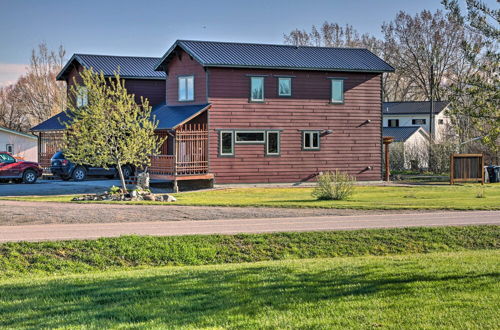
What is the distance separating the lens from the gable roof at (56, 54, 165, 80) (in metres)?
44.9

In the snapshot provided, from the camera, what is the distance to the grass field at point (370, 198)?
26875 mm

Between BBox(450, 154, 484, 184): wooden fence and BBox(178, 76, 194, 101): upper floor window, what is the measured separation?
14379 millimetres

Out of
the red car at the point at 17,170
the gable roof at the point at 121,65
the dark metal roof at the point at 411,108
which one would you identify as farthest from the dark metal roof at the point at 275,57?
the dark metal roof at the point at 411,108

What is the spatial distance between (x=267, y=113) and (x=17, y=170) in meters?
13.0

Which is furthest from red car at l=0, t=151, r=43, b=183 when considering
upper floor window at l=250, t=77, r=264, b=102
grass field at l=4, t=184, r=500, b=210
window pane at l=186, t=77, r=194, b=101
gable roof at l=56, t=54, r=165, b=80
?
upper floor window at l=250, t=77, r=264, b=102

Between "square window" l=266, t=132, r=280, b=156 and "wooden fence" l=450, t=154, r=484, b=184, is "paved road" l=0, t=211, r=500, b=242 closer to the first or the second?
"square window" l=266, t=132, r=280, b=156

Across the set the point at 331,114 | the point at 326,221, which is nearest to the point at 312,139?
the point at 331,114

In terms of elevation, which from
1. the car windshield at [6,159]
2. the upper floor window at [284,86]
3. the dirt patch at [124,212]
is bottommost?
the dirt patch at [124,212]

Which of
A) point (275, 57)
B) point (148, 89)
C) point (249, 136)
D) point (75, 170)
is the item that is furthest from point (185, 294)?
point (148, 89)

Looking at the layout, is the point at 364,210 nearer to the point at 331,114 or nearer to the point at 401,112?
the point at 331,114

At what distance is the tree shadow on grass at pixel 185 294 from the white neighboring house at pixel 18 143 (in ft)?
165

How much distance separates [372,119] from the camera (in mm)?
41656

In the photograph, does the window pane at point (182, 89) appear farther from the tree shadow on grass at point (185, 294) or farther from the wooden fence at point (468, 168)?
the tree shadow on grass at point (185, 294)

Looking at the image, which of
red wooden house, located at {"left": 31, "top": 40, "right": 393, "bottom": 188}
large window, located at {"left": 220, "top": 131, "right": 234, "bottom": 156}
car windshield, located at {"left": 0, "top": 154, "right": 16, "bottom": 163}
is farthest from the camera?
car windshield, located at {"left": 0, "top": 154, "right": 16, "bottom": 163}
